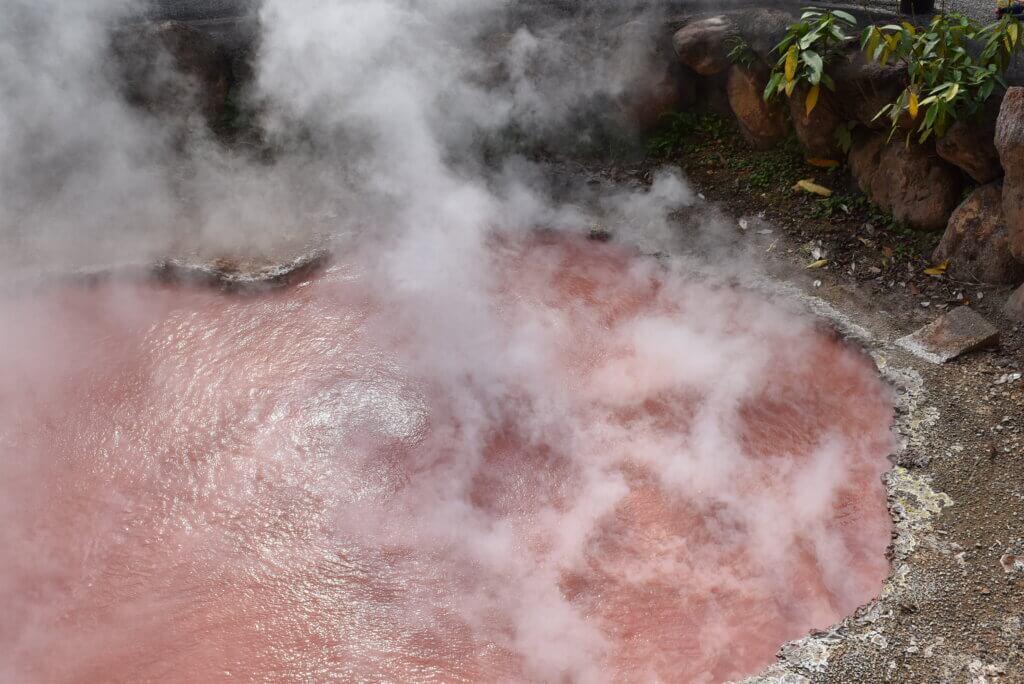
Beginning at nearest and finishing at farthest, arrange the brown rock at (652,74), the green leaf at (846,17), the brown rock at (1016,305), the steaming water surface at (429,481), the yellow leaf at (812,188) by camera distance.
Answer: the steaming water surface at (429,481) < the brown rock at (1016,305) < the green leaf at (846,17) < the yellow leaf at (812,188) < the brown rock at (652,74)

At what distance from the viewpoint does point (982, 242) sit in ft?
15.0

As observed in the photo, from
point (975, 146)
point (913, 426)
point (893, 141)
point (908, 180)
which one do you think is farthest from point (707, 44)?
point (913, 426)

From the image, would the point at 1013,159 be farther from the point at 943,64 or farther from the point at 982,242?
the point at 943,64

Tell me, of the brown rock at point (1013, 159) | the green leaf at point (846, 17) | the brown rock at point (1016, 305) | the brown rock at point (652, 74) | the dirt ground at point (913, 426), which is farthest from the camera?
the brown rock at point (652, 74)

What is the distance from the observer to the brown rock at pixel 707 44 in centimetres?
543

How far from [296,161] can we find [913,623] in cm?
519

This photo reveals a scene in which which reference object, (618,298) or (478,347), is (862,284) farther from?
Result: (478,347)

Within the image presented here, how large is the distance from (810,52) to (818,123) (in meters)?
0.55

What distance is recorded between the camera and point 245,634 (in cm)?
340

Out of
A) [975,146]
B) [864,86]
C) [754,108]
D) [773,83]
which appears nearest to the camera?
[975,146]

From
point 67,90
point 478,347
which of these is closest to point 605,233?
point 478,347

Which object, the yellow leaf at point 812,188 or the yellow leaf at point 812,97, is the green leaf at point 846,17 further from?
the yellow leaf at point 812,188

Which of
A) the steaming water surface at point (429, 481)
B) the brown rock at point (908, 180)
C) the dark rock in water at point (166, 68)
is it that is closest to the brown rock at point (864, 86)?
the brown rock at point (908, 180)

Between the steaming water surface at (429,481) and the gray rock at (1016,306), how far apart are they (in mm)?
933
